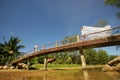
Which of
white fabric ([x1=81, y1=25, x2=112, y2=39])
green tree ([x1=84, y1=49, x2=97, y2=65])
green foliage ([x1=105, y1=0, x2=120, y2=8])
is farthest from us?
green tree ([x1=84, y1=49, x2=97, y2=65])

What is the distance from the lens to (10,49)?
34.5 m

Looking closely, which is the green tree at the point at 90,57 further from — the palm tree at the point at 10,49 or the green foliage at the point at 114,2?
the green foliage at the point at 114,2

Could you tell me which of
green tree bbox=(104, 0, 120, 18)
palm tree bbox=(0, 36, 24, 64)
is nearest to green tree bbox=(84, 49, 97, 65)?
palm tree bbox=(0, 36, 24, 64)

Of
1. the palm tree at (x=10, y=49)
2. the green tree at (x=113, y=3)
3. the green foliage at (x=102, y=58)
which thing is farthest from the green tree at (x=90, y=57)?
the green tree at (x=113, y=3)

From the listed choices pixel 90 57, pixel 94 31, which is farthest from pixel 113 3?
pixel 90 57

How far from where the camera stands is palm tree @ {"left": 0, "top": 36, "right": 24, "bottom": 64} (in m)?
33.9

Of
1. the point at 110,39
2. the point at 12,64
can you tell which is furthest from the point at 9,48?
the point at 110,39

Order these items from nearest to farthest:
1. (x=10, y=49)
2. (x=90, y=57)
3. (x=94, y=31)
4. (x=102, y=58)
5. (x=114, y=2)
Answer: (x=94, y=31) → (x=114, y=2) → (x=10, y=49) → (x=90, y=57) → (x=102, y=58)

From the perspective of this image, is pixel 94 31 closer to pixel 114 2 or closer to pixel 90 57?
pixel 114 2

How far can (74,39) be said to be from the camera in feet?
52.9

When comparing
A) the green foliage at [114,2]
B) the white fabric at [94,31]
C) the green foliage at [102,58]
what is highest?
the green foliage at [114,2]

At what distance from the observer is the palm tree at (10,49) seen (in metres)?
33.9

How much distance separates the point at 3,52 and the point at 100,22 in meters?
22.8

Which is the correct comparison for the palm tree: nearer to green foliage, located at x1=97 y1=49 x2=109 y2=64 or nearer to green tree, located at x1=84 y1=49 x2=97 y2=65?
green tree, located at x1=84 y1=49 x2=97 y2=65
